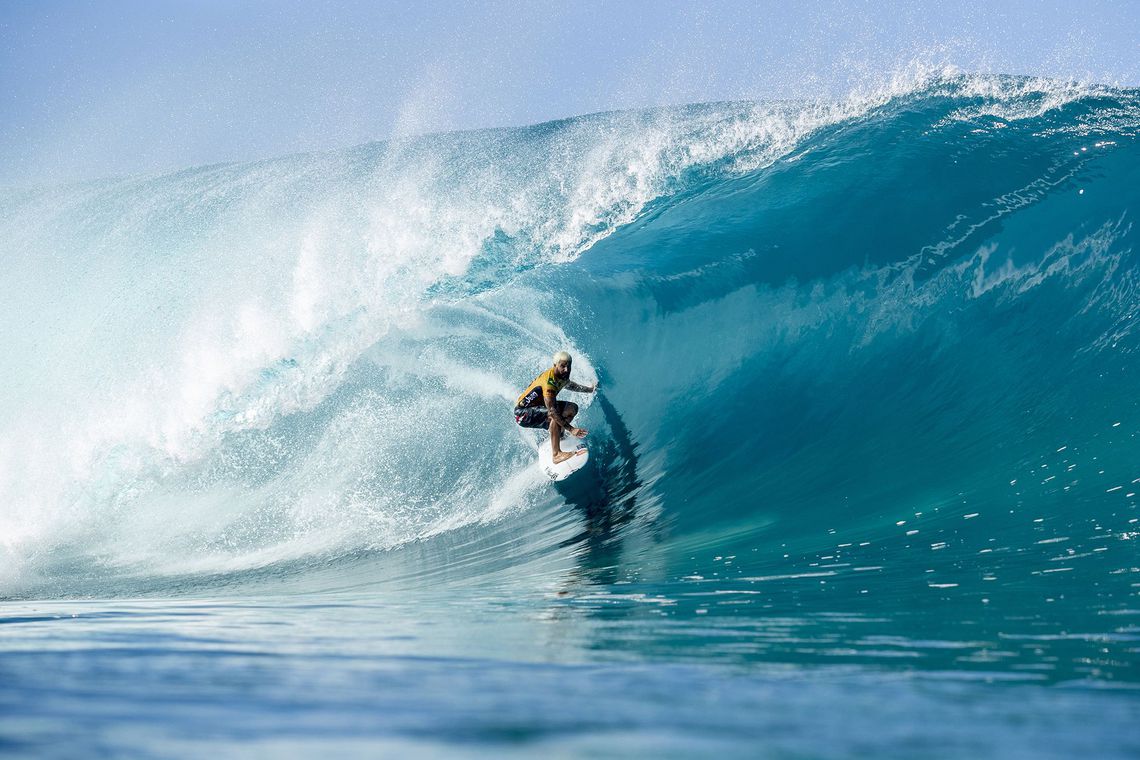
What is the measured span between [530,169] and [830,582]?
418 inches

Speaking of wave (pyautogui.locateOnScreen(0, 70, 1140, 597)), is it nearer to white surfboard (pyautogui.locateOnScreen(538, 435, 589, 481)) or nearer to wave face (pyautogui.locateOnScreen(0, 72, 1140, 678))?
wave face (pyautogui.locateOnScreen(0, 72, 1140, 678))

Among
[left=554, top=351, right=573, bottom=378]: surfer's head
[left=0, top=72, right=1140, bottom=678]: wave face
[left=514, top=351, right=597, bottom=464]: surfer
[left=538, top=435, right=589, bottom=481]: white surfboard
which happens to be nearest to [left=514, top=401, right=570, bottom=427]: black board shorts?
[left=514, top=351, right=597, bottom=464]: surfer

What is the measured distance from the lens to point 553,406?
684cm

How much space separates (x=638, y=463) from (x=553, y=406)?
4.11ft

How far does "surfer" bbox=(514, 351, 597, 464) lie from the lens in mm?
6738

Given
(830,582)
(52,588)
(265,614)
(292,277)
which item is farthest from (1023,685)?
(292,277)

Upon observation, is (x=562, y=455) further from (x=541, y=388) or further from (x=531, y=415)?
(x=541, y=388)

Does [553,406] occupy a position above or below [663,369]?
below

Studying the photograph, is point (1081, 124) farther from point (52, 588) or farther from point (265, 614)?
point (52, 588)

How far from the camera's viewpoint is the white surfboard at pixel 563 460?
23.6ft

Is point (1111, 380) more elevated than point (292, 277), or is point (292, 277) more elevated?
point (292, 277)

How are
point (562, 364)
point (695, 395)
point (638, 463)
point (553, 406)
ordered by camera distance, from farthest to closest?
1. point (695, 395)
2. point (638, 463)
3. point (553, 406)
4. point (562, 364)

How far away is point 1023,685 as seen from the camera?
2.48 metres

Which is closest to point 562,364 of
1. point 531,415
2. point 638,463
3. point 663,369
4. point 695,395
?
point 531,415
